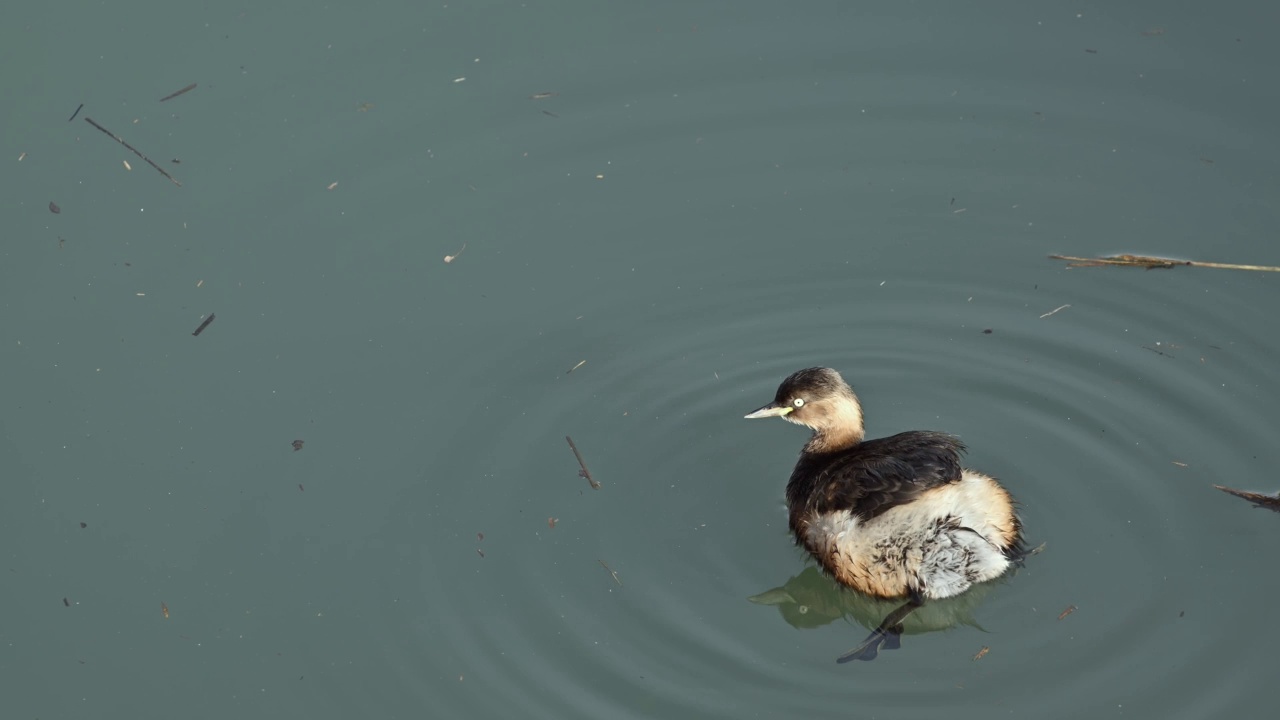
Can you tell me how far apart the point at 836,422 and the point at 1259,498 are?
1660 mm

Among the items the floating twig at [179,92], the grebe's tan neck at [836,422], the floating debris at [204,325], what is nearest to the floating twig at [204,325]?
the floating debris at [204,325]

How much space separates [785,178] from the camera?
7.45m

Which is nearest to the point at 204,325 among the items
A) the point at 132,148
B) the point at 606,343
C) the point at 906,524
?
the point at 132,148

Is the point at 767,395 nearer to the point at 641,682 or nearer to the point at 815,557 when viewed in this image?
the point at 815,557

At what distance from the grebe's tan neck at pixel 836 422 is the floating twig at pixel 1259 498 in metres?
1.47

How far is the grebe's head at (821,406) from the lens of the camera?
6035 millimetres

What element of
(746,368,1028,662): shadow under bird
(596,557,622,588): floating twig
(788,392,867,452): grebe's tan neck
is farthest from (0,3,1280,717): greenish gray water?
(788,392,867,452): grebe's tan neck

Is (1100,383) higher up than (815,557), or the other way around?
(1100,383)

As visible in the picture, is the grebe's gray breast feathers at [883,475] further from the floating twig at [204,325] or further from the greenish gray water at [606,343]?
the floating twig at [204,325]

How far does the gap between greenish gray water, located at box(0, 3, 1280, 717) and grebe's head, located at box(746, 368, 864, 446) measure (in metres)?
0.27

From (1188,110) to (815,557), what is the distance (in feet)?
11.0

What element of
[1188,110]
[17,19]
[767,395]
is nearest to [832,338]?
[767,395]

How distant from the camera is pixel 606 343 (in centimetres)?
666

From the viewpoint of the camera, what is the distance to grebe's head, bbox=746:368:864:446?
19.8 feet
